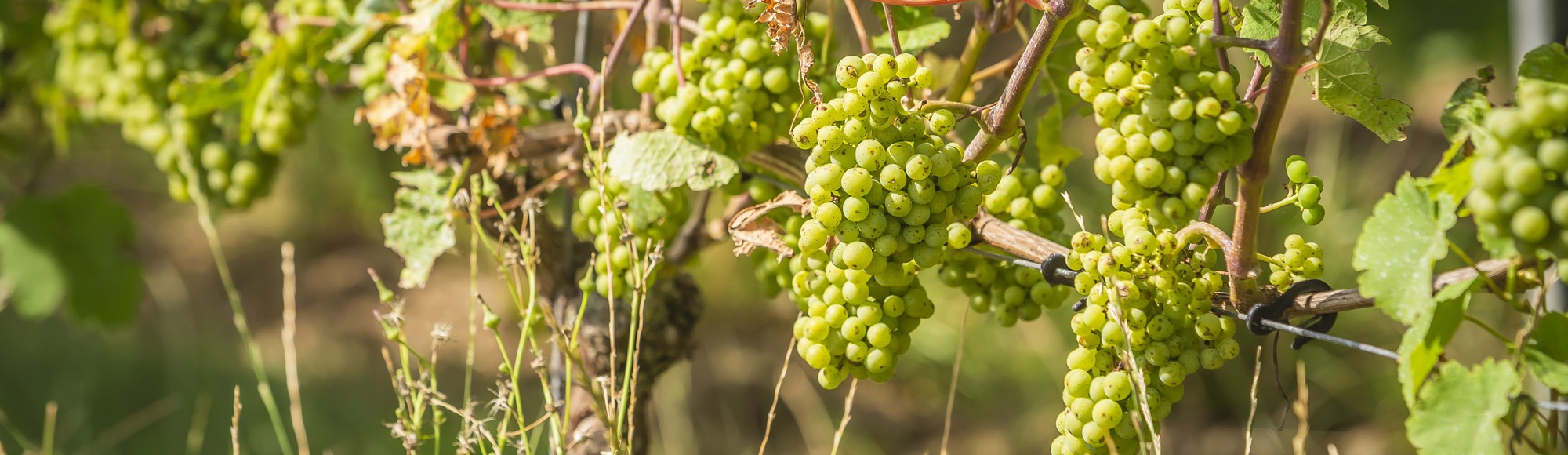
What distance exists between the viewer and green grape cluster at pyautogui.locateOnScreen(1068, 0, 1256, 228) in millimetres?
586

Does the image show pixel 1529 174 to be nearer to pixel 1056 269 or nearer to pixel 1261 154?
pixel 1261 154

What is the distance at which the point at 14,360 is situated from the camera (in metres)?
2.53

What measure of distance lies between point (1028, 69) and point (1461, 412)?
13.1 inches

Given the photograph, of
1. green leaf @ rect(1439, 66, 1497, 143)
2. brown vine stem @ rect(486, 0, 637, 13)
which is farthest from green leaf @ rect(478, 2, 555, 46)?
green leaf @ rect(1439, 66, 1497, 143)

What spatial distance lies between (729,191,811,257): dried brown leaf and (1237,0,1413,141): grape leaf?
372 millimetres

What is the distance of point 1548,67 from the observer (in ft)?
1.97

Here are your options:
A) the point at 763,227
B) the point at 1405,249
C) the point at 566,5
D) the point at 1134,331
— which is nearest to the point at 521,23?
the point at 566,5

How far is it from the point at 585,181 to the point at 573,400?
27 cm

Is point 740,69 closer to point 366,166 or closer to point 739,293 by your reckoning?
point 739,293

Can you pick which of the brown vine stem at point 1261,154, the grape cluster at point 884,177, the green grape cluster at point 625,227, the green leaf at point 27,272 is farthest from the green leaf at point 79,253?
the brown vine stem at point 1261,154

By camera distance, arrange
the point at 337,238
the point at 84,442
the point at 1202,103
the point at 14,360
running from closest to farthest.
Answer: the point at 1202,103, the point at 84,442, the point at 14,360, the point at 337,238

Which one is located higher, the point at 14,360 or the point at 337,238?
the point at 14,360

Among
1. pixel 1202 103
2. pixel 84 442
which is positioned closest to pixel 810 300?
pixel 1202 103

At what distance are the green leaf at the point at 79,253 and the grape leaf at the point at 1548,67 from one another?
1.97 meters
